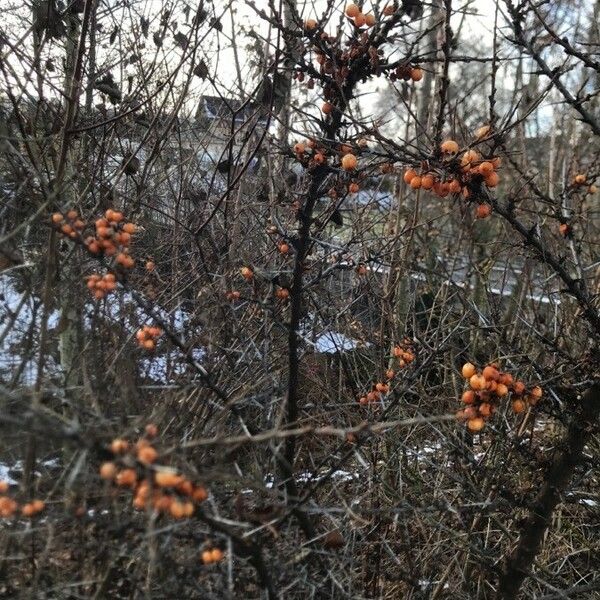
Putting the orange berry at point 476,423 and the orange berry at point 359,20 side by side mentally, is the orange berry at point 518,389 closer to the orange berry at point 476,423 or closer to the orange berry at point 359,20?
the orange berry at point 476,423

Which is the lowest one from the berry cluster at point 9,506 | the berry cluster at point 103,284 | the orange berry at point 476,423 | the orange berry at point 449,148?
the berry cluster at point 9,506

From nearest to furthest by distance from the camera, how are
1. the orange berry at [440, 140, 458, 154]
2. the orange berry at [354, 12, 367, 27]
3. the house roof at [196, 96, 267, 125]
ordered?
the orange berry at [440, 140, 458, 154] → the orange berry at [354, 12, 367, 27] → the house roof at [196, 96, 267, 125]

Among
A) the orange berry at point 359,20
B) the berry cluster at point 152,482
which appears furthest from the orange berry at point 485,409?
the orange berry at point 359,20

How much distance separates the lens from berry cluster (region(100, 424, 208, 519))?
4.22 ft

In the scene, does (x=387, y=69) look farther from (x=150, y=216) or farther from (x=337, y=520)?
(x=150, y=216)

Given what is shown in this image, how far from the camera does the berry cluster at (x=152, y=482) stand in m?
1.29

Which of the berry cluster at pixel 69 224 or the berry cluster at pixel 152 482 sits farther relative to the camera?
the berry cluster at pixel 69 224

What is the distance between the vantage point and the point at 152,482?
52.2 inches

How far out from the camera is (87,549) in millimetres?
1751

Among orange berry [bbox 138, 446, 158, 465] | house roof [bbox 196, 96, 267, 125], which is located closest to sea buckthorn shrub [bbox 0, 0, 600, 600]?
orange berry [bbox 138, 446, 158, 465]

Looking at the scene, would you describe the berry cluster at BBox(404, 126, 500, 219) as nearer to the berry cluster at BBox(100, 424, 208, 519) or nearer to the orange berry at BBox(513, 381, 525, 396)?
the orange berry at BBox(513, 381, 525, 396)

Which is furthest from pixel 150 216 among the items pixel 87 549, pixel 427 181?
pixel 87 549

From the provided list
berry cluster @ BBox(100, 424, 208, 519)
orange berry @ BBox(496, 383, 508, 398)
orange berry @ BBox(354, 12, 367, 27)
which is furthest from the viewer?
orange berry @ BBox(354, 12, 367, 27)

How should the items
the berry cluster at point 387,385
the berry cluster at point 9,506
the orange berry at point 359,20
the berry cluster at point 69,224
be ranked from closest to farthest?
the berry cluster at point 9,506, the berry cluster at point 69,224, the orange berry at point 359,20, the berry cluster at point 387,385
